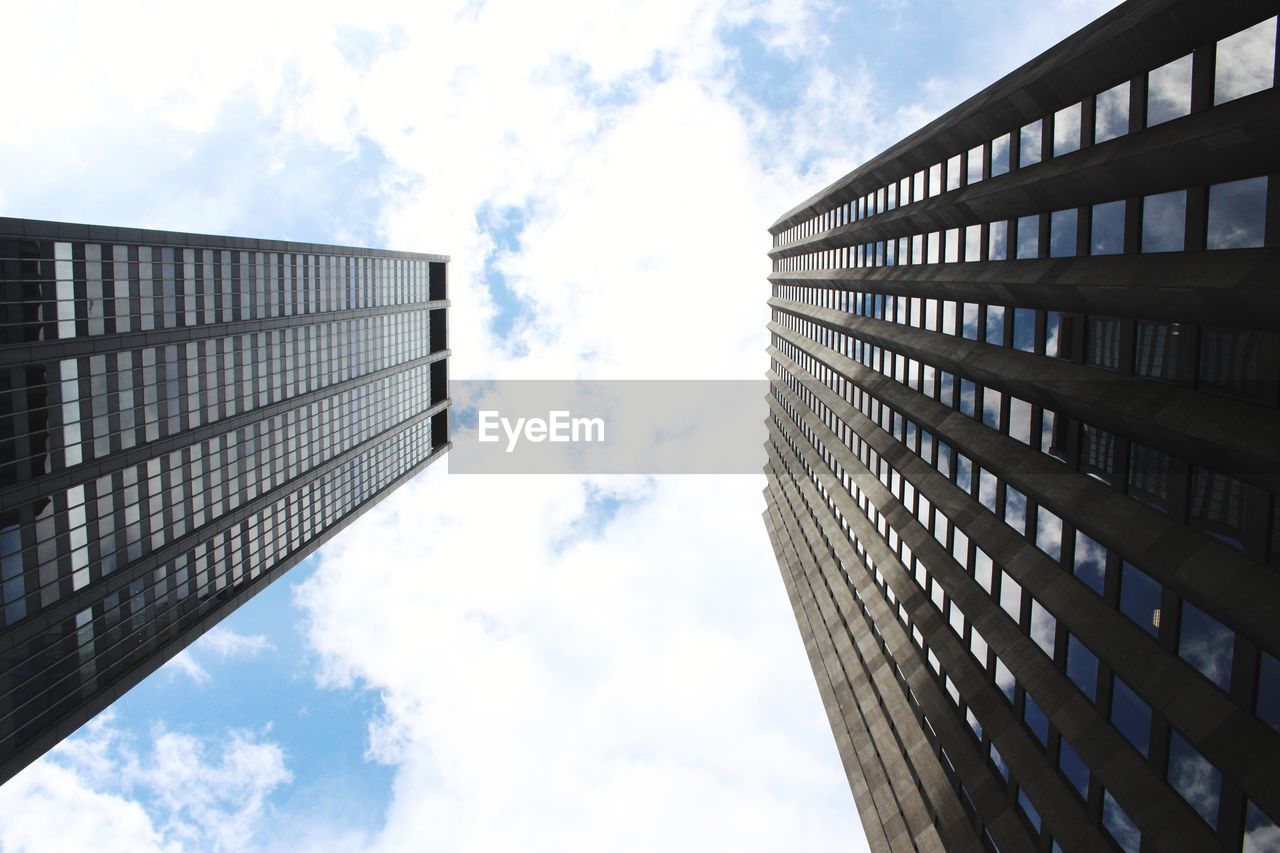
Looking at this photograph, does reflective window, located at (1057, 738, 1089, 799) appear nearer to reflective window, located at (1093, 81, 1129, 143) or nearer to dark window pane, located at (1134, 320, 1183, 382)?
dark window pane, located at (1134, 320, 1183, 382)

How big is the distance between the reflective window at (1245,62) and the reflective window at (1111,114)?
347 cm

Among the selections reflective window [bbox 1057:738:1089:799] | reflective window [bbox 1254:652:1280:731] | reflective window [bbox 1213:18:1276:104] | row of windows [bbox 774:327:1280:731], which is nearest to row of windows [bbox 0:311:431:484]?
row of windows [bbox 774:327:1280:731]

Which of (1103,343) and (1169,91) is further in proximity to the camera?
(1103,343)

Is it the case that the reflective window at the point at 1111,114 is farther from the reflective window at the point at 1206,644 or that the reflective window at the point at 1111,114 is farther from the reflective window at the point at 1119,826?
the reflective window at the point at 1119,826

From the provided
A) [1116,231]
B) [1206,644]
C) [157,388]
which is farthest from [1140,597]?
[157,388]

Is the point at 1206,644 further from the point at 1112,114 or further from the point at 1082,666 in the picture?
the point at 1112,114

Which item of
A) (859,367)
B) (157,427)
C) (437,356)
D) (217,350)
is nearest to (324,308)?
(217,350)

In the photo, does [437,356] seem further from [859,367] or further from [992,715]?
[992,715]

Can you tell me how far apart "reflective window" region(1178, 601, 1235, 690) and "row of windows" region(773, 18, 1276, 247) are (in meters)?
11.9

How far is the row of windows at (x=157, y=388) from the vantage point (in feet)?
133

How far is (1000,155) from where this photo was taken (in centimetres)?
2797

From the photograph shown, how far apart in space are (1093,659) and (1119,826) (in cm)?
437

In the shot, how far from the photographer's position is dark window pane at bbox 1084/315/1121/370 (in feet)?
67.6

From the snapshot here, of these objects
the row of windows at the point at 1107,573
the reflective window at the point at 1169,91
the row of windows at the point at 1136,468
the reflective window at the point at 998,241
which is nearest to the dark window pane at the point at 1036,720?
the row of windows at the point at 1107,573
